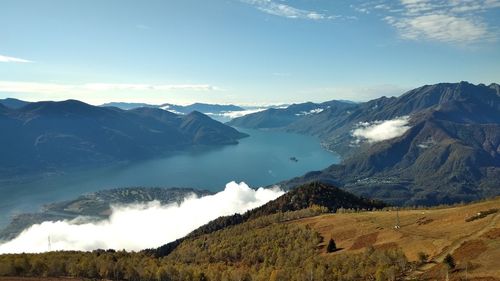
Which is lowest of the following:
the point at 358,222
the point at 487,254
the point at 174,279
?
the point at 174,279

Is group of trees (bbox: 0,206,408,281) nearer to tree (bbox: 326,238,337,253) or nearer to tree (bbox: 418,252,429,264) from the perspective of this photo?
tree (bbox: 326,238,337,253)

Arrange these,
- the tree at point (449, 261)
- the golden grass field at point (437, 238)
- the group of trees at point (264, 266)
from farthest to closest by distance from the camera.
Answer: the group of trees at point (264, 266)
the tree at point (449, 261)
the golden grass field at point (437, 238)

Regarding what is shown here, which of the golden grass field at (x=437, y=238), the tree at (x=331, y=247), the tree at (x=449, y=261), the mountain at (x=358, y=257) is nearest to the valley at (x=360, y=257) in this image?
the golden grass field at (x=437, y=238)

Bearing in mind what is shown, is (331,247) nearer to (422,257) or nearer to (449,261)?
(422,257)

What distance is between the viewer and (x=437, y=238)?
4641 inches

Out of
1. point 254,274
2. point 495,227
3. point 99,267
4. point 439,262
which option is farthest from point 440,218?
point 99,267

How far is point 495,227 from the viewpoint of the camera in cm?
11006

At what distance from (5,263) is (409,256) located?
131 meters

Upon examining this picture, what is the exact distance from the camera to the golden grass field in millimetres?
90875

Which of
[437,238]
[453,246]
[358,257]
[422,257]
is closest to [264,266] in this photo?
[358,257]

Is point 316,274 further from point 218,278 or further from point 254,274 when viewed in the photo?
point 218,278

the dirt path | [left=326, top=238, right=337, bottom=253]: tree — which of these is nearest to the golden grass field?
the dirt path

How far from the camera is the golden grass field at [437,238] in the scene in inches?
3578

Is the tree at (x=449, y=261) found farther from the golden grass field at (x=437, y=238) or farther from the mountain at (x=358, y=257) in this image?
the golden grass field at (x=437, y=238)
